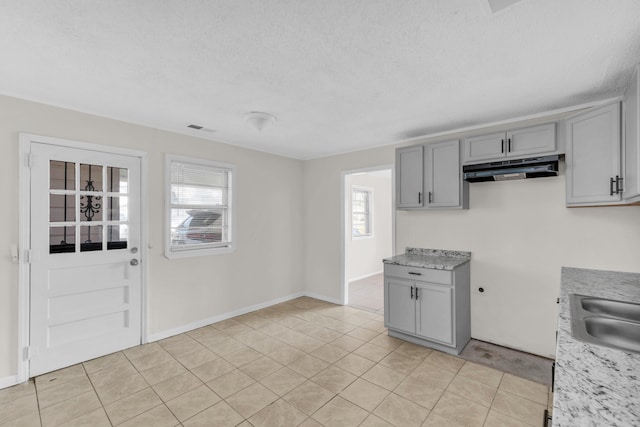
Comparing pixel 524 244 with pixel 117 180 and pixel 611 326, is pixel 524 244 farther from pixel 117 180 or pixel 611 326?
pixel 117 180

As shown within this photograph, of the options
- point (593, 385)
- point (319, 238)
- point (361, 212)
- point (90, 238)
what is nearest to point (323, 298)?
point (319, 238)

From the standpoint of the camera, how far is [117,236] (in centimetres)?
311

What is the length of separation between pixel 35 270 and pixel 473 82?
4.00m

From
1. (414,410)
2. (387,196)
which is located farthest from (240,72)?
(387,196)

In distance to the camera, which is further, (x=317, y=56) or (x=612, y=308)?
(x=317, y=56)

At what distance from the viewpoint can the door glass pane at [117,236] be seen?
3.05m

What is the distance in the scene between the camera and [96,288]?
2949 mm

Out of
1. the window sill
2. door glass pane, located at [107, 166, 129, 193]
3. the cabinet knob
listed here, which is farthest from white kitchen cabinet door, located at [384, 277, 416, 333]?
door glass pane, located at [107, 166, 129, 193]

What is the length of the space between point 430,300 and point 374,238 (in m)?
3.70

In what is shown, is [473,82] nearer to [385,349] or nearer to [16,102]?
[385,349]

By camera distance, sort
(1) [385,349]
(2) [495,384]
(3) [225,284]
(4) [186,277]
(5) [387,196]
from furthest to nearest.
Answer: (5) [387,196]
(3) [225,284]
(4) [186,277]
(1) [385,349]
(2) [495,384]

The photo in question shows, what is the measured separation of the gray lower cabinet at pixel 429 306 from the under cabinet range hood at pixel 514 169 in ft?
3.23

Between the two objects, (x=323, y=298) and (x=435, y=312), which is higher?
(x=435, y=312)

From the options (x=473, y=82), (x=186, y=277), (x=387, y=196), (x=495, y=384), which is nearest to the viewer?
(x=473, y=82)
